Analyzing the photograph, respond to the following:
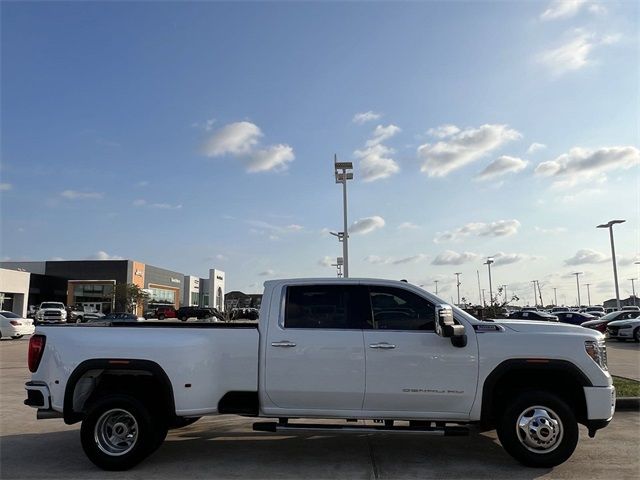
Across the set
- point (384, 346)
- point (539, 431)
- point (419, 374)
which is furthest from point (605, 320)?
point (384, 346)

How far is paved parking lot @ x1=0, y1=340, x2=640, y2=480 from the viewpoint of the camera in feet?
18.4

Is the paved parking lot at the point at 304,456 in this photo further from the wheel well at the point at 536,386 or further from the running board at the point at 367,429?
the wheel well at the point at 536,386

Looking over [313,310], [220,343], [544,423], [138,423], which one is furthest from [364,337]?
[138,423]

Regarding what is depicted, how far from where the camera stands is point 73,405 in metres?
5.84

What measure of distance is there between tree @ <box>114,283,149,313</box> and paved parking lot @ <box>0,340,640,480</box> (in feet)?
207

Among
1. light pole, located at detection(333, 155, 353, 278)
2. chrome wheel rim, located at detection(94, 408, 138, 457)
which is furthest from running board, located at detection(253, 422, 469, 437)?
light pole, located at detection(333, 155, 353, 278)

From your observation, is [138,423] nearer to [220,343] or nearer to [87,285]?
[220,343]

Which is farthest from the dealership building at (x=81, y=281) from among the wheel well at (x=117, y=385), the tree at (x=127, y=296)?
the wheel well at (x=117, y=385)

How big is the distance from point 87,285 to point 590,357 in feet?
254

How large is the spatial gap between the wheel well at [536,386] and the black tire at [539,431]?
0.64 feet

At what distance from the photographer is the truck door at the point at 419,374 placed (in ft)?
18.4

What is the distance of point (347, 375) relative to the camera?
18.5 ft

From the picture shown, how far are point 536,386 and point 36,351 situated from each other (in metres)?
5.47

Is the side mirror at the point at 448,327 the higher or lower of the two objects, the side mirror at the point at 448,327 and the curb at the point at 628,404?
the higher
